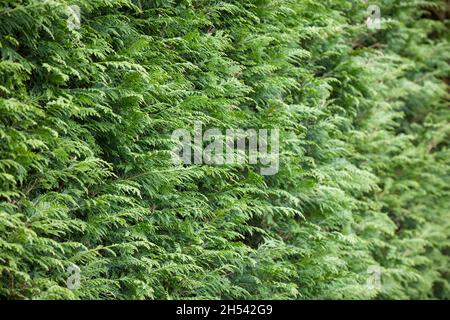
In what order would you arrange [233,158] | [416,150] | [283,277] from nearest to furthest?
[233,158] < [283,277] < [416,150]

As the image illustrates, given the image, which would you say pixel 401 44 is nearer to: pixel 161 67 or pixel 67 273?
pixel 161 67

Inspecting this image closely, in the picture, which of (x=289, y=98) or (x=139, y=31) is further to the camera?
(x=289, y=98)

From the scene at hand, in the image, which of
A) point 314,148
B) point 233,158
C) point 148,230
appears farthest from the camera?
point 314,148

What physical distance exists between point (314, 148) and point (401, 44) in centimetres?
299

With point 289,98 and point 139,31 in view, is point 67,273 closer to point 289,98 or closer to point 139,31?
point 139,31

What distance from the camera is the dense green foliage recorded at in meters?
3.81

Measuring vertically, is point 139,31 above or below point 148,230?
above

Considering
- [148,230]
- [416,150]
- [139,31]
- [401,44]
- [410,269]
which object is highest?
[401,44]

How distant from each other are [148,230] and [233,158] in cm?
102

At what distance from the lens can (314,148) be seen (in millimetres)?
6172

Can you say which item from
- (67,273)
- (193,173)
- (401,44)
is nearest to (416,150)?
(401,44)

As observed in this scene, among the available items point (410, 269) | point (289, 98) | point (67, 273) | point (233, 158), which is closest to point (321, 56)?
point (289, 98)

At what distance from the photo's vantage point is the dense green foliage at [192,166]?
12.5ft

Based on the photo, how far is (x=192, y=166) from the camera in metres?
4.55
